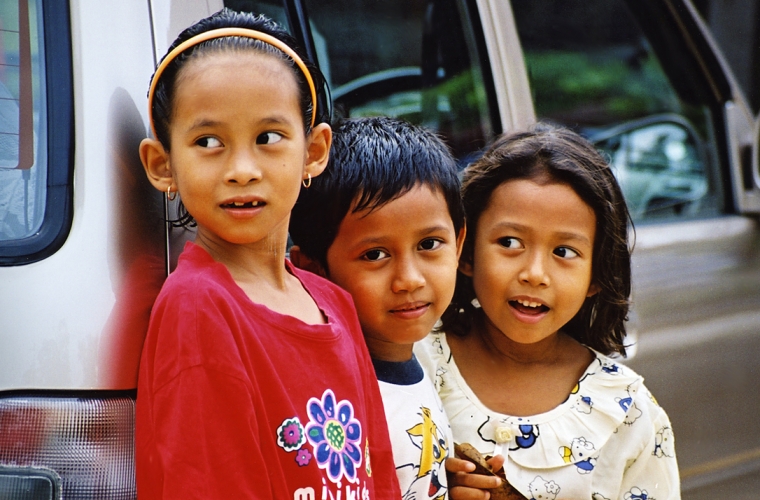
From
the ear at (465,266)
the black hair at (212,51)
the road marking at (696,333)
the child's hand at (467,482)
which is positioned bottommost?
the child's hand at (467,482)

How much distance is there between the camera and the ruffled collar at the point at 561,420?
81.7 inches

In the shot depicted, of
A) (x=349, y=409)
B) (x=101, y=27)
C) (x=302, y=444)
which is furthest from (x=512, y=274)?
(x=101, y=27)

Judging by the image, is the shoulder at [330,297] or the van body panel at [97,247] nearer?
the van body panel at [97,247]

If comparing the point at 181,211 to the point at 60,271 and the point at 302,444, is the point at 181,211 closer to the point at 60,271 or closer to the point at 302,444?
the point at 60,271

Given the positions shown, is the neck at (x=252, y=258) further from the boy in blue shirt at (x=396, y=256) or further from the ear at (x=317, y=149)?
the boy in blue shirt at (x=396, y=256)

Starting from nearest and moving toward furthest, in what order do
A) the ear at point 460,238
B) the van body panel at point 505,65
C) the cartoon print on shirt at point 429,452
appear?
1. the cartoon print on shirt at point 429,452
2. the ear at point 460,238
3. the van body panel at point 505,65

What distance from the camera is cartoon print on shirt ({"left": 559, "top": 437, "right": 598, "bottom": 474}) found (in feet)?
6.79

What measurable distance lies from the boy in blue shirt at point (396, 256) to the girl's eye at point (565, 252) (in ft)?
1.05

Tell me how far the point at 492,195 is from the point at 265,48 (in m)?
0.88

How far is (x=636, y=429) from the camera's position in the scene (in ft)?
7.00

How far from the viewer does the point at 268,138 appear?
1.54 meters

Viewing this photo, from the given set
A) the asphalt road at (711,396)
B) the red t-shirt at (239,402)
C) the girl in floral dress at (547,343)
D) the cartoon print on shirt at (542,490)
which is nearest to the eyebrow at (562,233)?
the girl in floral dress at (547,343)

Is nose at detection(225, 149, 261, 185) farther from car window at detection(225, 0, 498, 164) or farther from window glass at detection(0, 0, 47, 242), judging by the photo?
car window at detection(225, 0, 498, 164)

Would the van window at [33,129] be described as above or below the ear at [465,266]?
above
